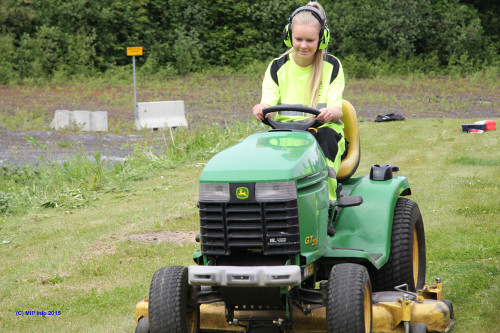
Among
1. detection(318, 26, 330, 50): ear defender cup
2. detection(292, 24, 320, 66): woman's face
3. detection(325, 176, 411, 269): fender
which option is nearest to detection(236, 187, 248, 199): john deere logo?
detection(325, 176, 411, 269): fender

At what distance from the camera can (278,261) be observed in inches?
143

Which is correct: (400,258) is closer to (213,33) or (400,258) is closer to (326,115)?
(326,115)

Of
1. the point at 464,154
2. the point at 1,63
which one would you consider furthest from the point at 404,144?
the point at 1,63

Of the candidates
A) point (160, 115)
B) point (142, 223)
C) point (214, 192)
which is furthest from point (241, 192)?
point (160, 115)

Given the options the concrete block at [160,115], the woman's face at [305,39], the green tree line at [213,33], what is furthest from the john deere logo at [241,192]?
the green tree line at [213,33]

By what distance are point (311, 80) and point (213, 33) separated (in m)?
27.1

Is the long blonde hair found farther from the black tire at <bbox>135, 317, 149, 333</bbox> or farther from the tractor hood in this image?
the black tire at <bbox>135, 317, 149, 333</bbox>

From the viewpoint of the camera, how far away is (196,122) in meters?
17.8

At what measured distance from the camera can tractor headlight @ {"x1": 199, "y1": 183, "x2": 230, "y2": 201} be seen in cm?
354

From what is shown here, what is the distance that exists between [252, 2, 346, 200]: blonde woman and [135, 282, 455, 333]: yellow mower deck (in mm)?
906

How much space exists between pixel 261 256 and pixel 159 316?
64cm

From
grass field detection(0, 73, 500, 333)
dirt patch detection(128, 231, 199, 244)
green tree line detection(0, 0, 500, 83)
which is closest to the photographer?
grass field detection(0, 73, 500, 333)

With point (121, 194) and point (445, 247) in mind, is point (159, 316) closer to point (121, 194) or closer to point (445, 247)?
point (445, 247)

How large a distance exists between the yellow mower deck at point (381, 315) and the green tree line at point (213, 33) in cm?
2487
